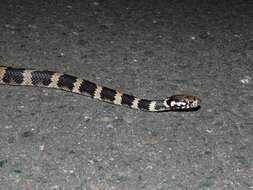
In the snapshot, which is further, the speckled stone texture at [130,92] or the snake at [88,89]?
the snake at [88,89]

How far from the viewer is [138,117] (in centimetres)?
682

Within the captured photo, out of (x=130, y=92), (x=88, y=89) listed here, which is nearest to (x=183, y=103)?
(x=130, y=92)

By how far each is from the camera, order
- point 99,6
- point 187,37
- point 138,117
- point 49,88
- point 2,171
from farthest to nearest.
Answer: point 99,6
point 187,37
point 49,88
point 138,117
point 2,171

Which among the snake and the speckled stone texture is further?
the snake

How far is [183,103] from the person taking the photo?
Answer: 22.6 ft

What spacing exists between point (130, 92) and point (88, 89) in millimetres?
589

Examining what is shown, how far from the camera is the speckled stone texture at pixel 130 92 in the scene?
5699mm

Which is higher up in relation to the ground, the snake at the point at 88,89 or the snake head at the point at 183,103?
the snake head at the point at 183,103

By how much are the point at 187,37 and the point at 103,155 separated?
3777 millimetres

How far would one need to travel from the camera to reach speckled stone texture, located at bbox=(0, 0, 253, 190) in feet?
18.7

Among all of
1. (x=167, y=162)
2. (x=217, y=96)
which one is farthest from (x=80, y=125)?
(x=217, y=96)

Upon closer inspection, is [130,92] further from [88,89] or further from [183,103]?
[183,103]

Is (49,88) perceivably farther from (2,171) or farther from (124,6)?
(124,6)

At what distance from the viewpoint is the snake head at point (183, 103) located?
6.88 m
